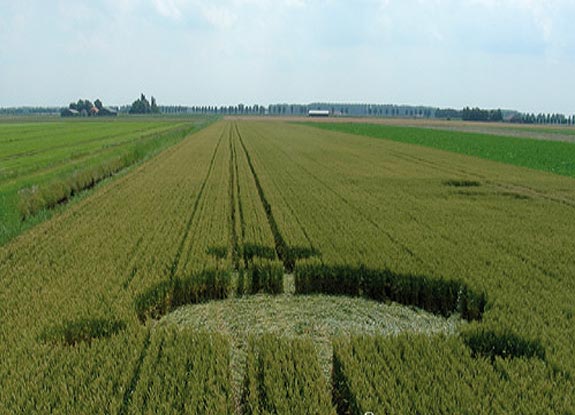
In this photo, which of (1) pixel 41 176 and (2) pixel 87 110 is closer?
(1) pixel 41 176

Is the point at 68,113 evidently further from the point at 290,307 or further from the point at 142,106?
the point at 290,307

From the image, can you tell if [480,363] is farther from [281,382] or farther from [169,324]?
[169,324]

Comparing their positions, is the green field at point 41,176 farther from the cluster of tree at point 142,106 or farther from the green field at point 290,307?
the cluster of tree at point 142,106

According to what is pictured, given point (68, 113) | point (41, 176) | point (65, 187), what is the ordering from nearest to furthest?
point (65, 187) → point (41, 176) → point (68, 113)

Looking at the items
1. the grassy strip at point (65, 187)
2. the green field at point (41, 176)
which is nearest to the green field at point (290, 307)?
the green field at point (41, 176)

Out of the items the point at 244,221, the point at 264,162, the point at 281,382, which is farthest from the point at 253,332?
the point at 264,162

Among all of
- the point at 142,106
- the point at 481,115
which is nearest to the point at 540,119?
the point at 481,115
